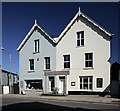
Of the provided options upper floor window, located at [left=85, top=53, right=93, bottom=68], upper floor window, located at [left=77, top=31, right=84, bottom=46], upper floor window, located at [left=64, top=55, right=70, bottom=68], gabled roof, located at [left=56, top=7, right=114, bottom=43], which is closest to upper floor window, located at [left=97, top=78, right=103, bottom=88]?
upper floor window, located at [left=85, top=53, right=93, bottom=68]

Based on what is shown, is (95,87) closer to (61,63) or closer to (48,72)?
(61,63)

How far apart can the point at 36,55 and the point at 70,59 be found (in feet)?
19.6

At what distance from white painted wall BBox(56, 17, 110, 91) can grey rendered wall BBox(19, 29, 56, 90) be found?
3.41ft

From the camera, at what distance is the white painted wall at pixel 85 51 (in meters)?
18.0

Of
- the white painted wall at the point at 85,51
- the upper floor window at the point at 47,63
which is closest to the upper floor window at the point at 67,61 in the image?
the white painted wall at the point at 85,51

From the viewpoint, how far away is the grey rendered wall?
72.6 ft

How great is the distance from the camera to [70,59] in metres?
20.3

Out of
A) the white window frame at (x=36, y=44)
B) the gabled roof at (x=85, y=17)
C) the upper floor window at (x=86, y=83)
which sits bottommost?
the upper floor window at (x=86, y=83)

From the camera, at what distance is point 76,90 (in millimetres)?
19438

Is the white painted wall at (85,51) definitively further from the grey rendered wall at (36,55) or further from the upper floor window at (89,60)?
the grey rendered wall at (36,55)

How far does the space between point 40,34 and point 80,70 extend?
8656 millimetres

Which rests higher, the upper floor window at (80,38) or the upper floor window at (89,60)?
the upper floor window at (80,38)

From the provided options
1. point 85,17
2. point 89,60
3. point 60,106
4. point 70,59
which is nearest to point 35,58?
point 70,59

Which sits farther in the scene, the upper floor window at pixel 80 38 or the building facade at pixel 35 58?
the building facade at pixel 35 58
